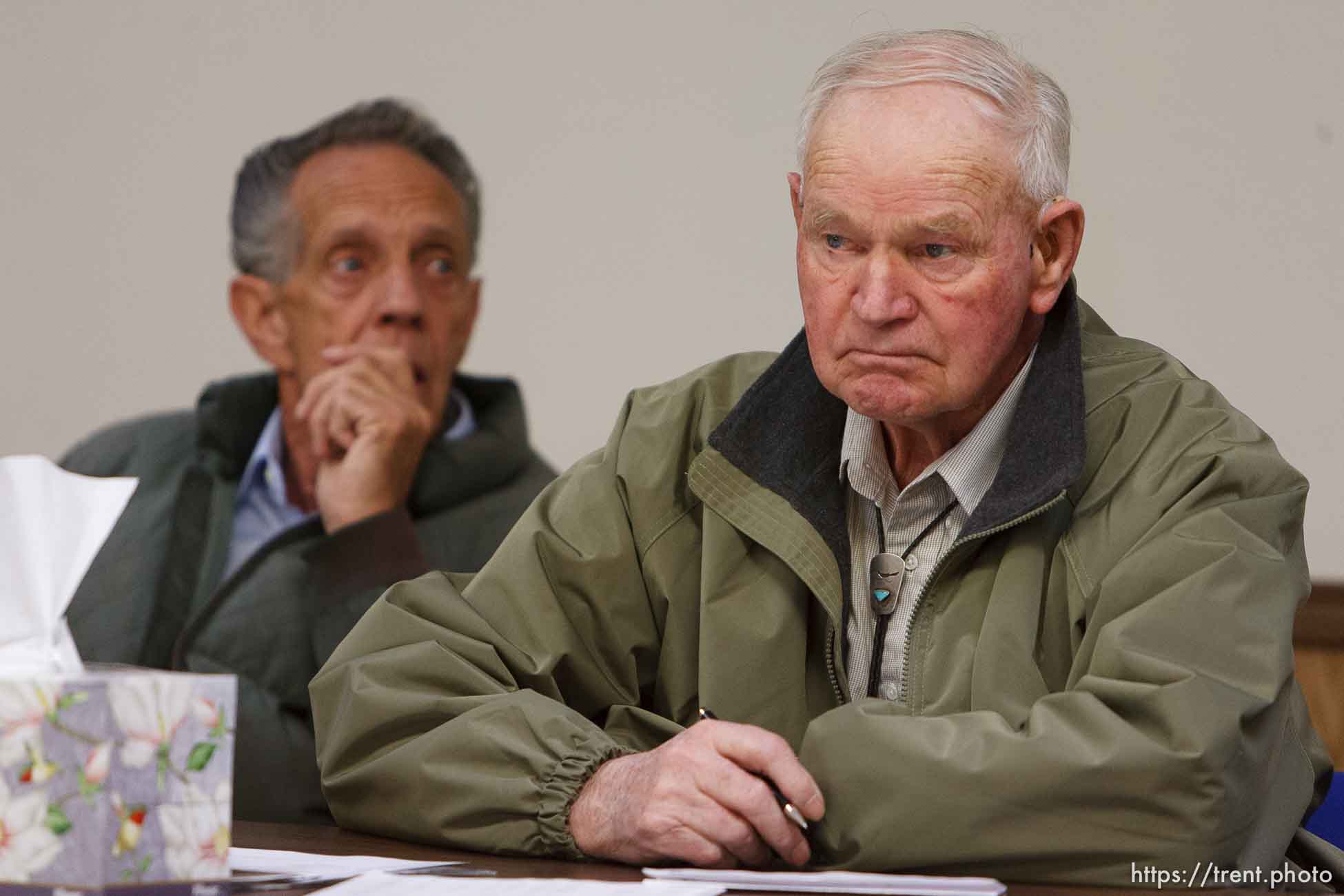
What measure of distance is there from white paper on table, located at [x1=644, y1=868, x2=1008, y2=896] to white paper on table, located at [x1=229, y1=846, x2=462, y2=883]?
21cm

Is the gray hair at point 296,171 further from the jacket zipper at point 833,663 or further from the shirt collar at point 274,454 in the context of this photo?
the jacket zipper at point 833,663

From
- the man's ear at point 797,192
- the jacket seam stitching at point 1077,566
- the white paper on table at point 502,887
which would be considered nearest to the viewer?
the white paper on table at point 502,887

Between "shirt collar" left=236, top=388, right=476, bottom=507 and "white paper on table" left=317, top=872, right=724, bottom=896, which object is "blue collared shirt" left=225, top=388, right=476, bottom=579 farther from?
"white paper on table" left=317, top=872, right=724, bottom=896

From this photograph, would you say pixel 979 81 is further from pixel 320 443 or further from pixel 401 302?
pixel 320 443

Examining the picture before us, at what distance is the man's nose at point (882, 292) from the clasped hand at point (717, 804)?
0.48 m

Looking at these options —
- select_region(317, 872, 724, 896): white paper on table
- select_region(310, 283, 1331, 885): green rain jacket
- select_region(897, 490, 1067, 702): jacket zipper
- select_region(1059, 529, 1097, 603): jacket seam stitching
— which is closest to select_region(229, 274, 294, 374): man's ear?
select_region(310, 283, 1331, 885): green rain jacket

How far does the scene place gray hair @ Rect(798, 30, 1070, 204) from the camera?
165 cm

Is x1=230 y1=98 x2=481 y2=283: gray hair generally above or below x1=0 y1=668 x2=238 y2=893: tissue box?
above

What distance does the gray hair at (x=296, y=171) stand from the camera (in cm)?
299

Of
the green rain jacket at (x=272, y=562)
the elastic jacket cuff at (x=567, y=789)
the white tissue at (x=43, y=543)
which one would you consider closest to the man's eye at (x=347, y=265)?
the green rain jacket at (x=272, y=562)

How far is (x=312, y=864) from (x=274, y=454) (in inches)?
69.7

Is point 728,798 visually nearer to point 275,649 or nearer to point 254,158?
point 275,649

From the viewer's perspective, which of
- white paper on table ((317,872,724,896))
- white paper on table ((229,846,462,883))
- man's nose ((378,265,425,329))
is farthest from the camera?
man's nose ((378,265,425,329))

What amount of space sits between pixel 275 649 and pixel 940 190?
1.66m
